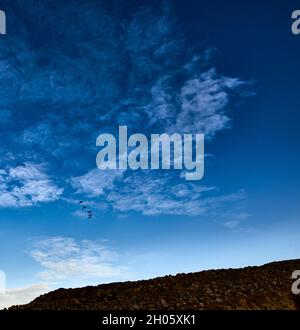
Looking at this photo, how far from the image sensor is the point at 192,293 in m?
16.8

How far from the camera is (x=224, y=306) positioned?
1480 cm

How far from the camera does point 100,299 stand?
17.4 meters

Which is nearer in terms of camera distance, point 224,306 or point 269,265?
point 224,306

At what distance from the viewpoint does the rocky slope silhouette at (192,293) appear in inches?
604

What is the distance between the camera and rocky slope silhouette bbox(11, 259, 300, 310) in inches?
604
